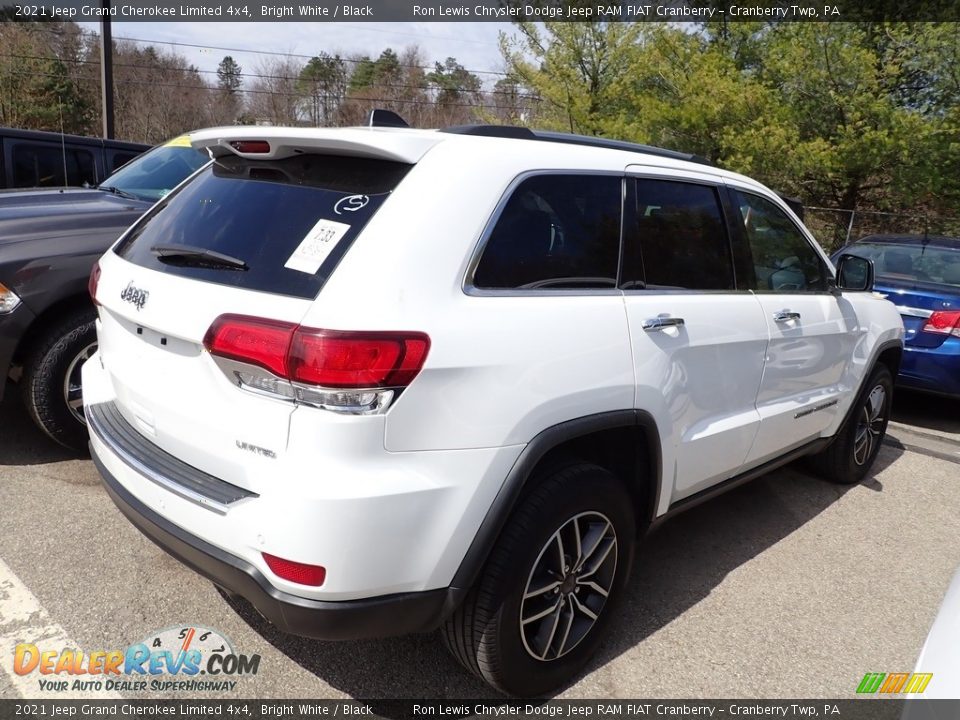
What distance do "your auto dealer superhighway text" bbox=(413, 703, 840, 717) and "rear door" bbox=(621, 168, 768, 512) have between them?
0.71 meters

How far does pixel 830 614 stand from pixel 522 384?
80.9 inches

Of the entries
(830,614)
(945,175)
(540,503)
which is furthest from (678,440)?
(945,175)

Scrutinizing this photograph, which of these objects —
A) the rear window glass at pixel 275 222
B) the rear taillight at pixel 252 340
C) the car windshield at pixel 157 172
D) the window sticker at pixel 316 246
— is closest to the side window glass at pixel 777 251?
the rear window glass at pixel 275 222

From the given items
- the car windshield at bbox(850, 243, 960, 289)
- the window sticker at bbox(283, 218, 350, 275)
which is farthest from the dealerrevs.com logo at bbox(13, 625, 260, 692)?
the car windshield at bbox(850, 243, 960, 289)

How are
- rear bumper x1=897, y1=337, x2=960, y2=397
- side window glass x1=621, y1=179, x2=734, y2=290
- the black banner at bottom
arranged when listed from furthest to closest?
rear bumper x1=897, y1=337, x2=960, y2=397, side window glass x1=621, y1=179, x2=734, y2=290, the black banner at bottom

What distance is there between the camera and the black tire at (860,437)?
14.3ft

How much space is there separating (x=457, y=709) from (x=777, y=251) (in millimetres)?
2621

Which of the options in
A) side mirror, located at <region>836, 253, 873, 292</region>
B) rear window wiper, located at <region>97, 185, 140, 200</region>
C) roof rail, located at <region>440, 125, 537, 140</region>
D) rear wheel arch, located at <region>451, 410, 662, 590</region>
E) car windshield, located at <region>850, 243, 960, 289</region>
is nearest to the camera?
rear wheel arch, located at <region>451, 410, 662, 590</region>

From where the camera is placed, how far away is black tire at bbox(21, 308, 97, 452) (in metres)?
3.56

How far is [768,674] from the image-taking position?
Result: 271 centimetres

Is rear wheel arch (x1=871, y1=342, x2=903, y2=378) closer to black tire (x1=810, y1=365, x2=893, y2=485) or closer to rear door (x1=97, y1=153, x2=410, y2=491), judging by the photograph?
black tire (x1=810, y1=365, x2=893, y2=485)

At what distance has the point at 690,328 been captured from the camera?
2.77 m

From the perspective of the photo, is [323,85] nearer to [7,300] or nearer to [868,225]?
[868,225]

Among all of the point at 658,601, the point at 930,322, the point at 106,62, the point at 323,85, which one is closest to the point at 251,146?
the point at 658,601
